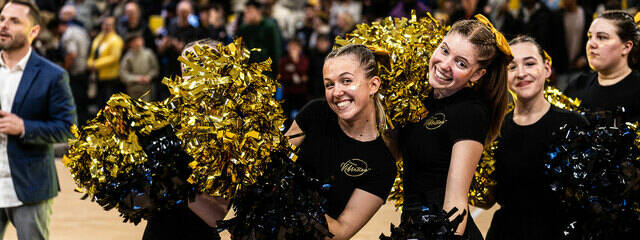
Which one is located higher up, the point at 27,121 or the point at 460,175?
the point at 460,175

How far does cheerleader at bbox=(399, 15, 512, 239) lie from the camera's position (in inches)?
104

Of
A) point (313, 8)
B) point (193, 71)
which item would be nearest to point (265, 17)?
point (313, 8)

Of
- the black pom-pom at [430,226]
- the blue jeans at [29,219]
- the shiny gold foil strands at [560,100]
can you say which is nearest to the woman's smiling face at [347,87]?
the black pom-pom at [430,226]

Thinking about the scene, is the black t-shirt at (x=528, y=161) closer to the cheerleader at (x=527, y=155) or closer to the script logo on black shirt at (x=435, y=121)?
the cheerleader at (x=527, y=155)

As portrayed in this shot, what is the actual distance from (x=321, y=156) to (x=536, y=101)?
3.66 ft

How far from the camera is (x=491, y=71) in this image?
290 cm

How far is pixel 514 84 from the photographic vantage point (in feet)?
11.0

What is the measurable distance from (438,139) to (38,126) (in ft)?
7.56

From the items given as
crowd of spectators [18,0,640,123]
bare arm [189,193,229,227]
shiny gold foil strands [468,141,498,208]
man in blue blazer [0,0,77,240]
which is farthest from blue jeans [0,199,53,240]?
crowd of spectators [18,0,640,123]

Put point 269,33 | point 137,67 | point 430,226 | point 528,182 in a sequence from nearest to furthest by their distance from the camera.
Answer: point 430,226 < point 528,182 < point 269,33 < point 137,67

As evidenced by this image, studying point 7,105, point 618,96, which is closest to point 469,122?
point 618,96

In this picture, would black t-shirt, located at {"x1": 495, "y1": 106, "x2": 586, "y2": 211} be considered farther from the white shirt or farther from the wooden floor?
the white shirt

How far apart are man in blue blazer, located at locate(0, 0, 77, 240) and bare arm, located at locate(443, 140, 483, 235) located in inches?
93.2

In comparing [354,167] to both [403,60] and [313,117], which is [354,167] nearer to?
[313,117]
